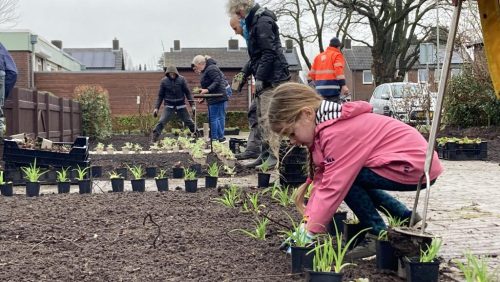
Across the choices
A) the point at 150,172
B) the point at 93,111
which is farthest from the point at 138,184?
the point at 93,111

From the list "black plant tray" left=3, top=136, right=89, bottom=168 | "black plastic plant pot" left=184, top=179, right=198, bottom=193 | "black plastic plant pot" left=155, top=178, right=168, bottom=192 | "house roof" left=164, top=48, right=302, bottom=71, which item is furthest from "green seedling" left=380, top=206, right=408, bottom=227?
"house roof" left=164, top=48, right=302, bottom=71

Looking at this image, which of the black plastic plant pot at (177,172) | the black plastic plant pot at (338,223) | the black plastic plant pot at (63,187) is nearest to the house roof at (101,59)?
the black plastic plant pot at (177,172)

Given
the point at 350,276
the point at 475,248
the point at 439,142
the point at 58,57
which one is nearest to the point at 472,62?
the point at 439,142

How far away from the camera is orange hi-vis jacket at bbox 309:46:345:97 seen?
11258mm

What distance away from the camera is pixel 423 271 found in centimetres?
266

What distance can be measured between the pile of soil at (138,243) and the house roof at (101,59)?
222ft

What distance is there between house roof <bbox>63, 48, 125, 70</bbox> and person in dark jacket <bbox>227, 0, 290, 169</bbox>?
64979mm

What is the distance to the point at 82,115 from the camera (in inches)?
776

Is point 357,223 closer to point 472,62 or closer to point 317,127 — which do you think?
point 317,127

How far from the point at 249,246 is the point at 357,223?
653mm

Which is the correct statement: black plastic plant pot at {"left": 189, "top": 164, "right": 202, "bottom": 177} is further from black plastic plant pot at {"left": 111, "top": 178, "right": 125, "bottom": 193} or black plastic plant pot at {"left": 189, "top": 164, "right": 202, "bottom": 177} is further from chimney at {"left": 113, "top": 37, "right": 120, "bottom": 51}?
chimney at {"left": 113, "top": 37, "right": 120, "bottom": 51}

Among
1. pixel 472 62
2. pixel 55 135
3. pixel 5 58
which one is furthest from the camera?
pixel 472 62

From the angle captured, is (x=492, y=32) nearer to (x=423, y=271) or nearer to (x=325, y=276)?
(x=423, y=271)

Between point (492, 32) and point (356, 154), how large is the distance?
0.89m
